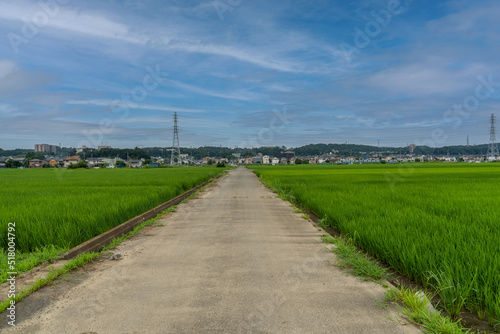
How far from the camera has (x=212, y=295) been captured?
349 centimetres

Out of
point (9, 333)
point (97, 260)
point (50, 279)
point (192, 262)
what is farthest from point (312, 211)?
point (9, 333)

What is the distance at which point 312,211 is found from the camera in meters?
10.2

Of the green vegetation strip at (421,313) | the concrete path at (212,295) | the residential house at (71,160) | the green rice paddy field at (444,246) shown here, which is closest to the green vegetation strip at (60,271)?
the concrete path at (212,295)

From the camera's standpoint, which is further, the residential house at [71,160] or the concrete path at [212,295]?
the residential house at [71,160]

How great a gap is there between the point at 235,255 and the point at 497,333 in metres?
3.47

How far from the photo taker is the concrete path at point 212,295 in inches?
112

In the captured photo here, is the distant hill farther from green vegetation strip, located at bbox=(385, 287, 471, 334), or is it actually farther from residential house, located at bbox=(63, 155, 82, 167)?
green vegetation strip, located at bbox=(385, 287, 471, 334)

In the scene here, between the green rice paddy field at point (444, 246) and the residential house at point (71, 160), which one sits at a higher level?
the residential house at point (71, 160)

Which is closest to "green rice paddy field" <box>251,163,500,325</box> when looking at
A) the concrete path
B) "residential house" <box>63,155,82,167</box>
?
the concrete path

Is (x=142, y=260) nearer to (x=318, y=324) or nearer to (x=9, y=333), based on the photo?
(x=9, y=333)

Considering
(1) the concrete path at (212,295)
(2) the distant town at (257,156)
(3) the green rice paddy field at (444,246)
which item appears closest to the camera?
(1) the concrete path at (212,295)

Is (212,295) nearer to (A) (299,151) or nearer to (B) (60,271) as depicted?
(B) (60,271)

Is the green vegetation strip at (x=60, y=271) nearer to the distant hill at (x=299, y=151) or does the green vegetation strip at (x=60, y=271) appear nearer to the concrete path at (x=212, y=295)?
the concrete path at (x=212, y=295)

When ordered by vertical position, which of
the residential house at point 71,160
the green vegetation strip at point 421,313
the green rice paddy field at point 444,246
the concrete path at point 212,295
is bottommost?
the concrete path at point 212,295
